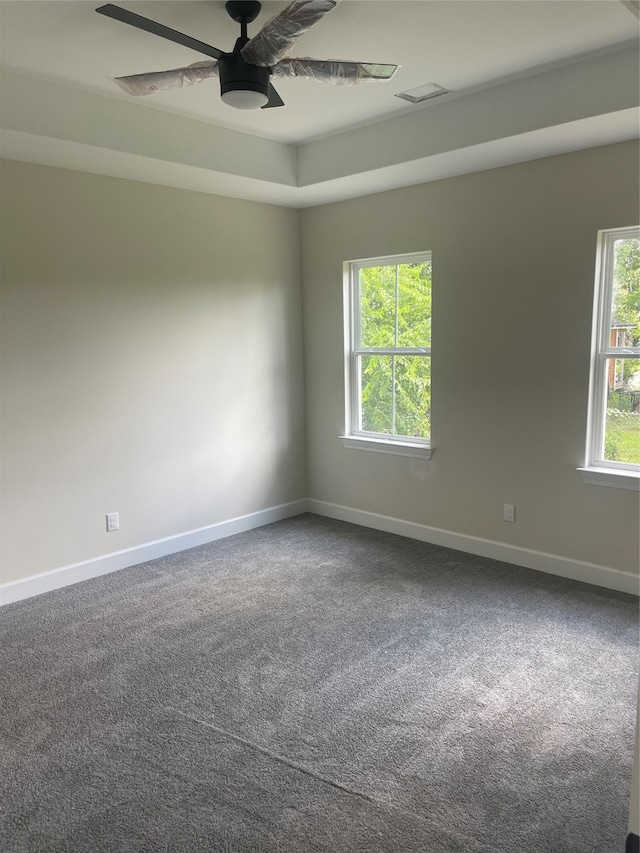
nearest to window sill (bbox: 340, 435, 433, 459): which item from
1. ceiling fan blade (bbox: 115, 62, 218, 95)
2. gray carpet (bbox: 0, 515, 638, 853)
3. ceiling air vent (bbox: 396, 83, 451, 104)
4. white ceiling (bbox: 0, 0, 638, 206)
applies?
gray carpet (bbox: 0, 515, 638, 853)

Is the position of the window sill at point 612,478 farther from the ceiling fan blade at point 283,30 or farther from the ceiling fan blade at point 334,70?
the ceiling fan blade at point 283,30

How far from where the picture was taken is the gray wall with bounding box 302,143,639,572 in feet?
11.8

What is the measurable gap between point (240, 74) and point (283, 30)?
0.87 ft

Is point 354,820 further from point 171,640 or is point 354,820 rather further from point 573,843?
point 171,640

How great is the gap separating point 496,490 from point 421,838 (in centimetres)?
252

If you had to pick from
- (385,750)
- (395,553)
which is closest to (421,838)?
(385,750)

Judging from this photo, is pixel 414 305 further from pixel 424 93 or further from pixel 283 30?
pixel 283 30

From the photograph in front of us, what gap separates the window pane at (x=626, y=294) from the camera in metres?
3.49

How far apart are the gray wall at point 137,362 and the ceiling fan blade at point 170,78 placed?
4.40ft

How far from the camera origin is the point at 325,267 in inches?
195

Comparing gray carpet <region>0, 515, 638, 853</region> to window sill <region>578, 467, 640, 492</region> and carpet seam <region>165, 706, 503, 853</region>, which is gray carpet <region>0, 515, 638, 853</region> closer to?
carpet seam <region>165, 706, 503, 853</region>

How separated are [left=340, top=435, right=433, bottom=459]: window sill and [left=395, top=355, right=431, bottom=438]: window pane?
12 cm

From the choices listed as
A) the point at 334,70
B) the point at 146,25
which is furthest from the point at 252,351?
the point at 146,25

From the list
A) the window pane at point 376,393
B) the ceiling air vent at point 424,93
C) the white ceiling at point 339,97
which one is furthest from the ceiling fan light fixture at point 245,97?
the window pane at point 376,393
